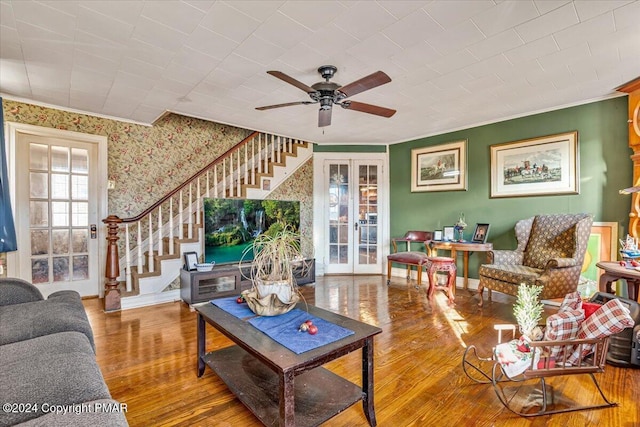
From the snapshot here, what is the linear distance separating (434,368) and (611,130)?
133 inches

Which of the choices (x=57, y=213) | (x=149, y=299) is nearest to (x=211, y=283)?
(x=149, y=299)

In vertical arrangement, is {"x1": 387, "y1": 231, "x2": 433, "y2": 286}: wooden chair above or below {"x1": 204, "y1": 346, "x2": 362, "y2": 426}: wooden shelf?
above

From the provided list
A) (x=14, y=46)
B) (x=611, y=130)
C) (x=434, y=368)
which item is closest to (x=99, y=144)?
(x=14, y=46)

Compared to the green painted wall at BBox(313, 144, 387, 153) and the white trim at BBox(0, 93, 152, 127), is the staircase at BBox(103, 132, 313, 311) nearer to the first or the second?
the green painted wall at BBox(313, 144, 387, 153)

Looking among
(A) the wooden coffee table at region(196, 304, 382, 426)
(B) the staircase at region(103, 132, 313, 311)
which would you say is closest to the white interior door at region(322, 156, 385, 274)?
(B) the staircase at region(103, 132, 313, 311)

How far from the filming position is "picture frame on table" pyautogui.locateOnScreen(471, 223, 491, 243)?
13.9 ft

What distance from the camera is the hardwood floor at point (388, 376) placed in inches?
67.2

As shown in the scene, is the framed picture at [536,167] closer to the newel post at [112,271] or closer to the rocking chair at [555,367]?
the rocking chair at [555,367]

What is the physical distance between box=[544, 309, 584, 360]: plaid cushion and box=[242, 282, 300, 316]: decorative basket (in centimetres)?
148

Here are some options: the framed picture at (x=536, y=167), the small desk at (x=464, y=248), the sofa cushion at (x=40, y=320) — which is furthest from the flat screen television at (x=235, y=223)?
the framed picture at (x=536, y=167)

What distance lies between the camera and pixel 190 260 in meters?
3.76

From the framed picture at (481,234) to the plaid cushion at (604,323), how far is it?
258cm

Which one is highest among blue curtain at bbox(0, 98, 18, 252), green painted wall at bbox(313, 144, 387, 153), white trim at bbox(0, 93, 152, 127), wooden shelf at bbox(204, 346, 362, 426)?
white trim at bbox(0, 93, 152, 127)

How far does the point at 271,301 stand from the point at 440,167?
404cm
